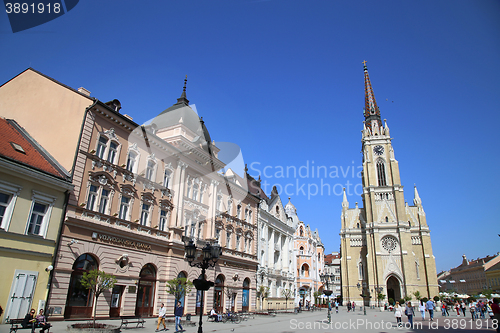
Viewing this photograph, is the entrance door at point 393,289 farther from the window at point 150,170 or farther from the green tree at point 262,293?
the window at point 150,170

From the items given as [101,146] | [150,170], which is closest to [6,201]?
[101,146]

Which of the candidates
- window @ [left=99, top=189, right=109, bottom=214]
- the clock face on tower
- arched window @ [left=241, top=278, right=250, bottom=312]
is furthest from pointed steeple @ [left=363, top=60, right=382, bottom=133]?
window @ [left=99, top=189, right=109, bottom=214]

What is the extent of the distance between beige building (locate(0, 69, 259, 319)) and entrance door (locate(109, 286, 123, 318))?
6 cm

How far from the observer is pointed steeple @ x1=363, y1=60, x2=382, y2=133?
87850 mm

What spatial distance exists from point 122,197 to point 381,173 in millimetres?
69343

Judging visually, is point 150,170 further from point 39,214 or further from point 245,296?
point 245,296

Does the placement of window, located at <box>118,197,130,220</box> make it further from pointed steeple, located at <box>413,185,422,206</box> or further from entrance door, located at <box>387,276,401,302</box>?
pointed steeple, located at <box>413,185,422,206</box>

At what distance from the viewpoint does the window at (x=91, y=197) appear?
64.7 feet

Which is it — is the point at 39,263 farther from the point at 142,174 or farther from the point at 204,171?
the point at 204,171

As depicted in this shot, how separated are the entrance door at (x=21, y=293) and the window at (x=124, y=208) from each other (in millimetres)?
6174

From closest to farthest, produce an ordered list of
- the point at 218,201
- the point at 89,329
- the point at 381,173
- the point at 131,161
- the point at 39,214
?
the point at 89,329
the point at 39,214
the point at 131,161
the point at 218,201
the point at 381,173

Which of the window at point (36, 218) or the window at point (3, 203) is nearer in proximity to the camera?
the window at point (3, 203)

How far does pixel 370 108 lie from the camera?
92.1 meters

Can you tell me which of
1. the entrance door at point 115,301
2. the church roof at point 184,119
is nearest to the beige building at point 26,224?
the entrance door at point 115,301
